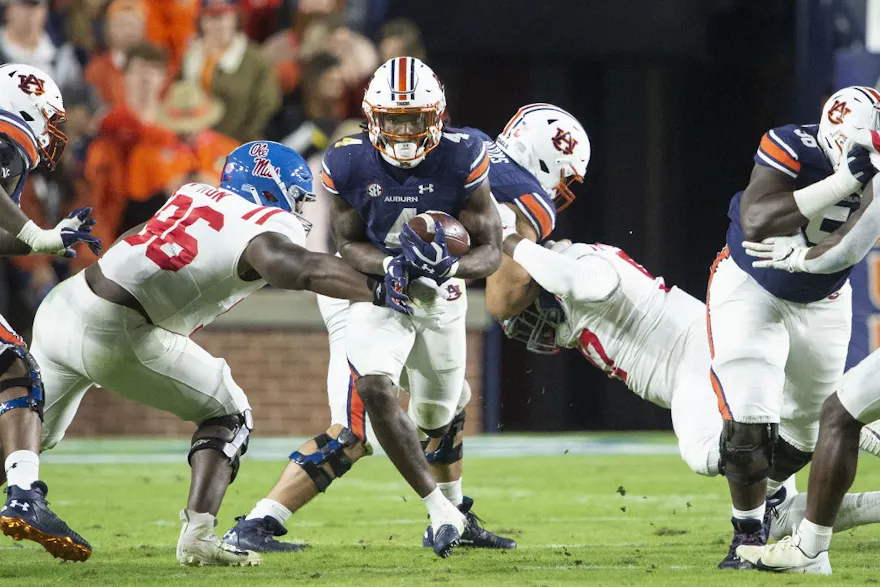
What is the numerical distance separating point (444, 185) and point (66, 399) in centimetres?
142

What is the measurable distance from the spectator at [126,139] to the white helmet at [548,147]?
4681 mm

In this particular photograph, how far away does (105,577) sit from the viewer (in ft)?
13.6

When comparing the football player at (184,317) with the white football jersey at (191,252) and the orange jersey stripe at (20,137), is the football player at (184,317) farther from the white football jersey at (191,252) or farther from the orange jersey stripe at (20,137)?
the orange jersey stripe at (20,137)

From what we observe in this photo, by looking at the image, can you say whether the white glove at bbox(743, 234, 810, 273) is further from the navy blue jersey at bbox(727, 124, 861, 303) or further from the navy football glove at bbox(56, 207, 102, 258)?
the navy football glove at bbox(56, 207, 102, 258)

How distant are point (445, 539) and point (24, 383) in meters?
1.36

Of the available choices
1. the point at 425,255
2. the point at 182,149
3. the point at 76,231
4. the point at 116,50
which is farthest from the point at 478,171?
the point at 116,50

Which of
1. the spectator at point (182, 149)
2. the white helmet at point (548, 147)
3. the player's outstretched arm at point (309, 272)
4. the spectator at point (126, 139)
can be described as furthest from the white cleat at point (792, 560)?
the spectator at point (126, 139)

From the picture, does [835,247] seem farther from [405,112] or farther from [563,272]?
[405,112]

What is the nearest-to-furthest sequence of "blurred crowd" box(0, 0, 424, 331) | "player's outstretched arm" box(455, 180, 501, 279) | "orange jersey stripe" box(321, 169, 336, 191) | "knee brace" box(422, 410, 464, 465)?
1. "player's outstretched arm" box(455, 180, 501, 279)
2. "orange jersey stripe" box(321, 169, 336, 191)
3. "knee brace" box(422, 410, 464, 465)
4. "blurred crowd" box(0, 0, 424, 331)

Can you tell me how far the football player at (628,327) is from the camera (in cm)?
492

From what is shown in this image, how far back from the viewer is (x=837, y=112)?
428 centimetres

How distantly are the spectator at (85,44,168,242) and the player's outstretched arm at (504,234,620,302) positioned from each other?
5133mm

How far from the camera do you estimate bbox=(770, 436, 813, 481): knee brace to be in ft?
16.0

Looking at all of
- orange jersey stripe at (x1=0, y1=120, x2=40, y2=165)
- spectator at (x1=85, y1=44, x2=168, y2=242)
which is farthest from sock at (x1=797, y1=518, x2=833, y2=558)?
spectator at (x1=85, y1=44, x2=168, y2=242)
